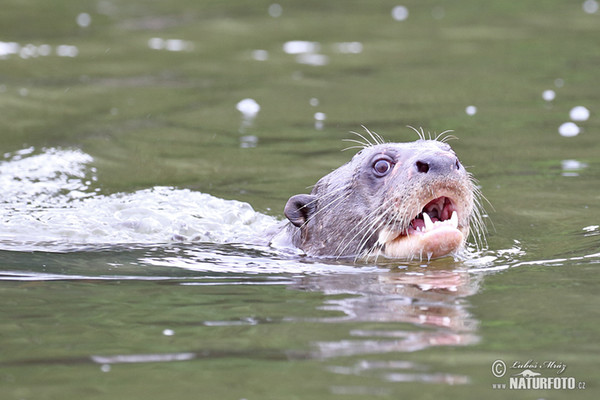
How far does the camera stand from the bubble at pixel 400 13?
1508cm

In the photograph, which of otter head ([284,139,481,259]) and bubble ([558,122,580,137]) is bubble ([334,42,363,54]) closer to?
bubble ([558,122,580,137])

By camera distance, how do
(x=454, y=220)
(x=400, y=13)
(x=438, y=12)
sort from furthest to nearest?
1. (x=400, y=13)
2. (x=438, y=12)
3. (x=454, y=220)

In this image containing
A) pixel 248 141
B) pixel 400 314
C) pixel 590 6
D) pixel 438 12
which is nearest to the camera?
pixel 400 314

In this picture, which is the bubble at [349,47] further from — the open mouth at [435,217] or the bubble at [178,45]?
the open mouth at [435,217]

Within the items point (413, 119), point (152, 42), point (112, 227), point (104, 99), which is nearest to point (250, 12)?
point (152, 42)

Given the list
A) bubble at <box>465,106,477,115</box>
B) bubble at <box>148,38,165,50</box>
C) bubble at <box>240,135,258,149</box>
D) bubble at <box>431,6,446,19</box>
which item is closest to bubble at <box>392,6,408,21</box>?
bubble at <box>431,6,446,19</box>

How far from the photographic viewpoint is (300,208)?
6375 millimetres

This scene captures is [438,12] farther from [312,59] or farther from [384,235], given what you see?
[384,235]

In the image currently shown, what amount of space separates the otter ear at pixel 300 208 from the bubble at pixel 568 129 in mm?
3784

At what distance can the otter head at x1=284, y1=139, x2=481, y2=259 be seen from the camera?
5590 mm

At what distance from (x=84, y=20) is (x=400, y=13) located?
15.1ft

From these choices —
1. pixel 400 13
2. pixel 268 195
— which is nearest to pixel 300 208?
pixel 268 195

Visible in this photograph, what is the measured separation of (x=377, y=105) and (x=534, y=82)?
1.91 meters

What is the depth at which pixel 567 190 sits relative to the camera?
789 centimetres
